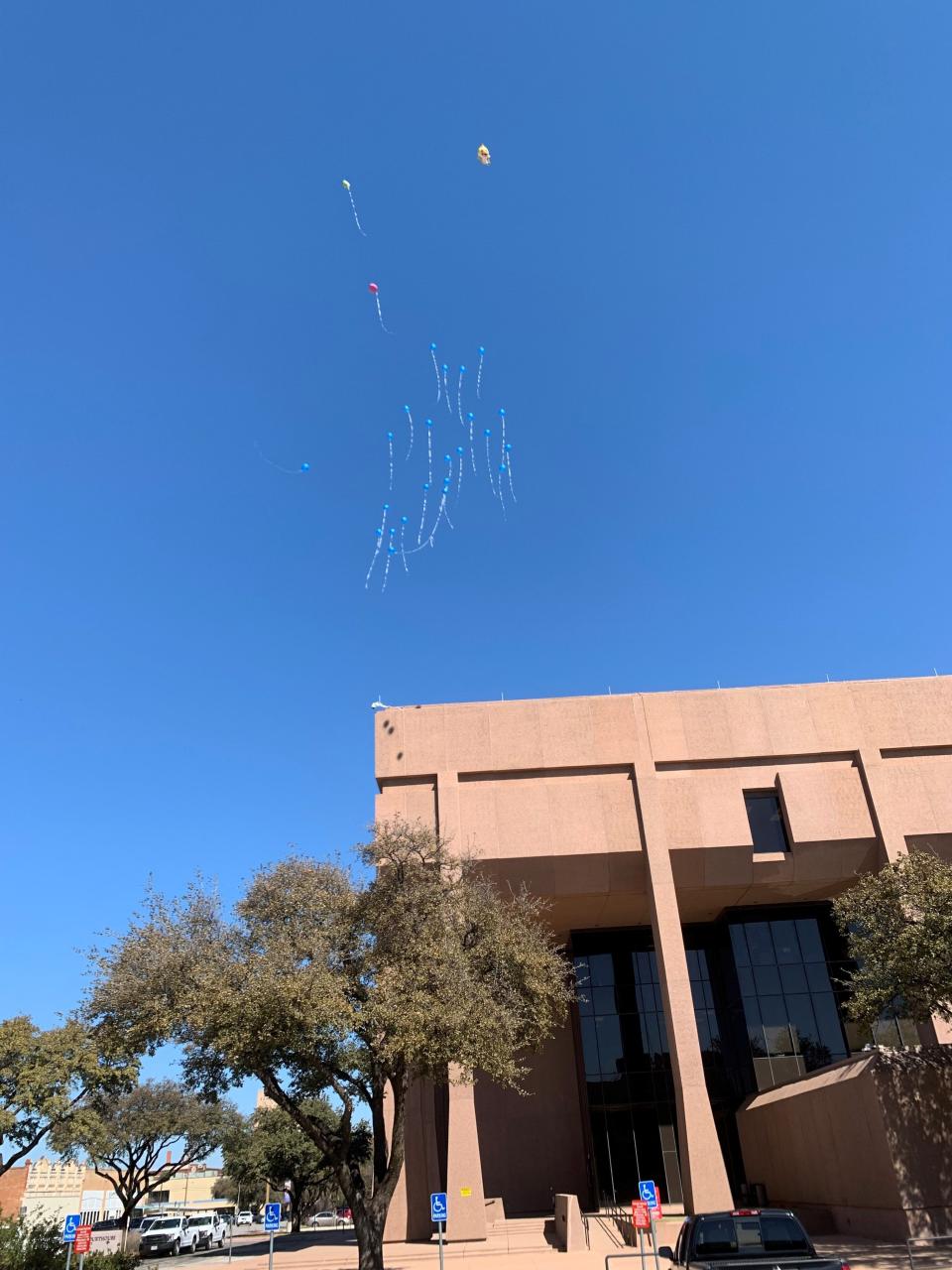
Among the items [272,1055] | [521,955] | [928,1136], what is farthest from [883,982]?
[272,1055]

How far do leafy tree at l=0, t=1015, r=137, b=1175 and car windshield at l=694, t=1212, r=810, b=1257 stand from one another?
26.9 m

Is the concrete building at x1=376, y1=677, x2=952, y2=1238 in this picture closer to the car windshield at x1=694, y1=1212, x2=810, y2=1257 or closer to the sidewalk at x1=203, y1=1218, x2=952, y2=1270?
the sidewalk at x1=203, y1=1218, x2=952, y2=1270

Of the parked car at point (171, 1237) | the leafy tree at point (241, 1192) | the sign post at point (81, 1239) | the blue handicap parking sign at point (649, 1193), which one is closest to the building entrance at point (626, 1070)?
the blue handicap parking sign at point (649, 1193)

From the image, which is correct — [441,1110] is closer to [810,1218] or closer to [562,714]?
[810,1218]

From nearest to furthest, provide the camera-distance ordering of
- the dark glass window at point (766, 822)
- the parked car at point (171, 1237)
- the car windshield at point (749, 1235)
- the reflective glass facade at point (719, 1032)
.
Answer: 1. the car windshield at point (749, 1235)
2. the dark glass window at point (766, 822)
3. the reflective glass facade at point (719, 1032)
4. the parked car at point (171, 1237)

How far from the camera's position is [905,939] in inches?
830

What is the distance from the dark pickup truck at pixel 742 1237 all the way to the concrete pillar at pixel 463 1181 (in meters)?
18.9

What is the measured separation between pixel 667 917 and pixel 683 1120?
21.4 ft

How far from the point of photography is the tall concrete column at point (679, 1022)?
27344mm

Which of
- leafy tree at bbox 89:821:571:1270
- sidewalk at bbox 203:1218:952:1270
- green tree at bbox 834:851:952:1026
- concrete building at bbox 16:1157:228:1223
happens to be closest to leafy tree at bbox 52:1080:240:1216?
concrete building at bbox 16:1157:228:1223

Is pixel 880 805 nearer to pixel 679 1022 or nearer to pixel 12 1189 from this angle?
pixel 679 1022

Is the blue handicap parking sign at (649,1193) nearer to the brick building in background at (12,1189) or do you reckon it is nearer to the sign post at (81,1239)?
the sign post at (81,1239)

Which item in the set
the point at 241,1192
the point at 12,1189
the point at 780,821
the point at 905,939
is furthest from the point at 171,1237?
the point at 241,1192

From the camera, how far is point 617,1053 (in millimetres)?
38438
